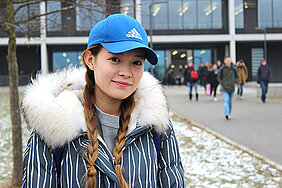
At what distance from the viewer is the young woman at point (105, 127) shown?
1568 mm

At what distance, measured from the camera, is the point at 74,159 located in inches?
62.6

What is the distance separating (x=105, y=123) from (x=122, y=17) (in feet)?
1.94

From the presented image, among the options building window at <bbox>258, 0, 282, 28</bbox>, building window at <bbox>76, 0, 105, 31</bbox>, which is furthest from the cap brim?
building window at <bbox>258, 0, 282, 28</bbox>

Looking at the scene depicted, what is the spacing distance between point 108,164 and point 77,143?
0.20 m

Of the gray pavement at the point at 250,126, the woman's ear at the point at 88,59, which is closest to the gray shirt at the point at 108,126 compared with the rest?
the woman's ear at the point at 88,59

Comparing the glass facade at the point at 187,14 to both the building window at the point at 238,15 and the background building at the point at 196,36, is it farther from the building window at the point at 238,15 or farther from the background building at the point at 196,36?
the building window at the point at 238,15

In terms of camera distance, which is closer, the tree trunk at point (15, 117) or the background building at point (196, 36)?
the tree trunk at point (15, 117)

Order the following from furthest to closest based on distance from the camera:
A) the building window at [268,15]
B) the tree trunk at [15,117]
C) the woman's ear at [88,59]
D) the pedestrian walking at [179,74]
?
the pedestrian walking at [179,74] < the building window at [268,15] < the tree trunk at [15,117] < the woman's ear at [88,59]

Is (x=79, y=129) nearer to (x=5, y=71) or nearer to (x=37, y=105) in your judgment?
(x=37, y=105)

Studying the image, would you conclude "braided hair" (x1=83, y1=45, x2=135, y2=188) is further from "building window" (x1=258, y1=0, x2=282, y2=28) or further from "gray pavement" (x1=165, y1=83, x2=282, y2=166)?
"building window" (x1=258, y1=0, x2=282, y2=28)

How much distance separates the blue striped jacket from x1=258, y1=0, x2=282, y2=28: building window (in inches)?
1114

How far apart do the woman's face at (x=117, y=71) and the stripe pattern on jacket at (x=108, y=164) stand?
0.26 m

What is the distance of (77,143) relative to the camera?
1632 mm

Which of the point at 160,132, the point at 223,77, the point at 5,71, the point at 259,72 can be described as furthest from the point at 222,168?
the point at 5,71
